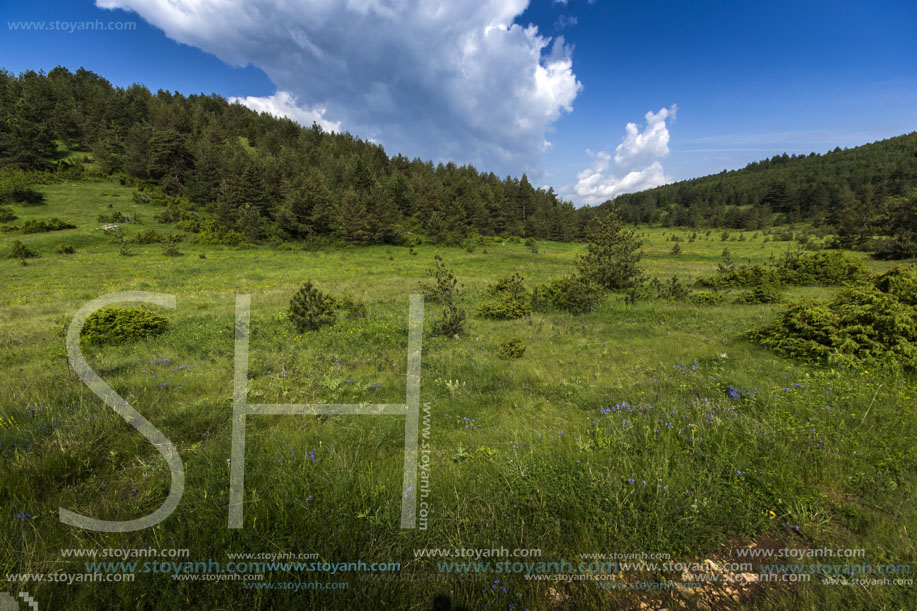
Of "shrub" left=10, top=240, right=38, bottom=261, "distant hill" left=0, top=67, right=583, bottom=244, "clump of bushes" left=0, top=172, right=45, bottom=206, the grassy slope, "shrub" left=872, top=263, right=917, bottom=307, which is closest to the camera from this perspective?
the grassy slope

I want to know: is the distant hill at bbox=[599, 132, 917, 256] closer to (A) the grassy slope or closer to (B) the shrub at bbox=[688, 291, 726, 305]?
(B) the shrub at bbox=[688, 291, 726, 305]

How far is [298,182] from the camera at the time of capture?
55.0 m

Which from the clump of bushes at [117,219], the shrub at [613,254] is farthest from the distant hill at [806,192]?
the clump of bushes at [117,219]

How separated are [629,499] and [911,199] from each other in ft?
187

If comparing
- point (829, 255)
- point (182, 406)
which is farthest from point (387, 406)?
point (829, 255)

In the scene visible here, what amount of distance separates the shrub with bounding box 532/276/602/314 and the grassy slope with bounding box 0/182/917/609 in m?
6.81

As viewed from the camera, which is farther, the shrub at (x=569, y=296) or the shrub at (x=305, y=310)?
the shrub at (x=569, y=296)

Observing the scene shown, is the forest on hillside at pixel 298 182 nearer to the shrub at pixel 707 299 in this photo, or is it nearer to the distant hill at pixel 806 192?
the distant hill at pixel 806 192

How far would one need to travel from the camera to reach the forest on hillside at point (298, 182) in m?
47.0

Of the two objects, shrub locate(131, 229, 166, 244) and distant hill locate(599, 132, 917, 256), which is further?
distant hill locate(599, 132, 917, 256)

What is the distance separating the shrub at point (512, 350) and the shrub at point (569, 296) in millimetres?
6897

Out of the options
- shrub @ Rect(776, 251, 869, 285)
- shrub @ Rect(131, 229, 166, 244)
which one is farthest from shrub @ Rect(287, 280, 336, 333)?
shrub @ Rect(131, 229, 166, 244)

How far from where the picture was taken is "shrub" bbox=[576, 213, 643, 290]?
54.0 feet

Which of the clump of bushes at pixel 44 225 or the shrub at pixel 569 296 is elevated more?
the clump of bushes at pixel 44 225
